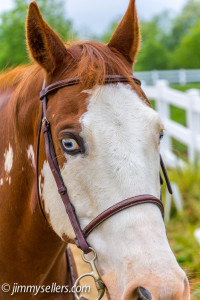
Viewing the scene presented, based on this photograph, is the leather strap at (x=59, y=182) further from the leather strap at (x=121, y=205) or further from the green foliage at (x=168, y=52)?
the green foliage at (x=168, y=52)

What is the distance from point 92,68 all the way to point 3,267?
4.42 ft

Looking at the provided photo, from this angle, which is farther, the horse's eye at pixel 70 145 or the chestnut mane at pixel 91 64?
the chestnut mane at pixel 91 64

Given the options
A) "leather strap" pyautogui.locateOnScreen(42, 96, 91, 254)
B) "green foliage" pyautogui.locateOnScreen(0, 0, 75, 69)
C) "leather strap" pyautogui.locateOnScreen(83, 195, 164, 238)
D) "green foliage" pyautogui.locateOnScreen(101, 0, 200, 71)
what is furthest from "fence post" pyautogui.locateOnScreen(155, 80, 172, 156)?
"green foliage" pyautogui.locateOnScreen(101, 0, 200, 71)

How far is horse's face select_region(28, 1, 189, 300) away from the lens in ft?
5.70

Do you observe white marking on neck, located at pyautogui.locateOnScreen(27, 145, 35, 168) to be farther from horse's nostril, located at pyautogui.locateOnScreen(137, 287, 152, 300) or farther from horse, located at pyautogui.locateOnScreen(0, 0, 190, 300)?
horse's nostril, located at pyautogui.locateOnScreen(137, 287, 152, 300)

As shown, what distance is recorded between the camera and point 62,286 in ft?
8.45

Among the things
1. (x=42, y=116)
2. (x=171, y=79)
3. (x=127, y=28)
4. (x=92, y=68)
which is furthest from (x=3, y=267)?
(x=171, y=79)

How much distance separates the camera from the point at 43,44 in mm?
2170

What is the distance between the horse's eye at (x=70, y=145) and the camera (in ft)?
6.43

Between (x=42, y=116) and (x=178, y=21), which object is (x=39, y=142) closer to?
(x=42, y=116)

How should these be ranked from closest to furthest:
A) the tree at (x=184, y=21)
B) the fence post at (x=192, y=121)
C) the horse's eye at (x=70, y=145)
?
the horse's eye at (x=70, y=145), the fence post at (x=192, y=121), the tree at (x=184, y=21)

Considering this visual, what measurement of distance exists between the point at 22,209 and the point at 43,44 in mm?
983

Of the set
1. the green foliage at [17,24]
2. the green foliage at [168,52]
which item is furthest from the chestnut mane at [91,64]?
the green foliage at [168,52]

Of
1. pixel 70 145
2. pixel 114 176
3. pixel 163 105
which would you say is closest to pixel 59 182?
pixel 70 145
